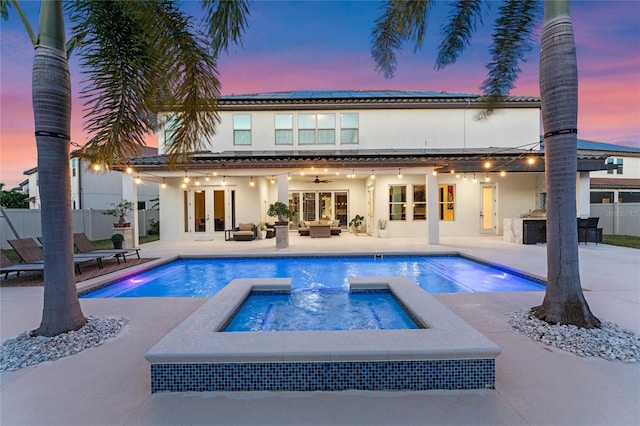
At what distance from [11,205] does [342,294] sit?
31.4m

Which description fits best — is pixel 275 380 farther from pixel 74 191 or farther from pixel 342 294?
pixel 74 191

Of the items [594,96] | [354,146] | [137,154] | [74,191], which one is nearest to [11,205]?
[74,191]

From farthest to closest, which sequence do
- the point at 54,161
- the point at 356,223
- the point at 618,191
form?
the point at 618,191, the point at 356,223, the point at 54,161

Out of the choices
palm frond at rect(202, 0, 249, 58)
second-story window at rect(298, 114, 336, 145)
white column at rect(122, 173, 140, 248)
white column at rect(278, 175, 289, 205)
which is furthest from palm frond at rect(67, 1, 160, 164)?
second-story window at rect(298, 114, 336, 145)

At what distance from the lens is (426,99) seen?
1712cm

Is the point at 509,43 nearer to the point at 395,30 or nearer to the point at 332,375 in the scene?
the point at 395,30

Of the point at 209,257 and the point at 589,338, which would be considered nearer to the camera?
the point at 589,338

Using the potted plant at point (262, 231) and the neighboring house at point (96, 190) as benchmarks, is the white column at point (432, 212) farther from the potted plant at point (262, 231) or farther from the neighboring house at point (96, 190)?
the neighboring house at point (96, 190)

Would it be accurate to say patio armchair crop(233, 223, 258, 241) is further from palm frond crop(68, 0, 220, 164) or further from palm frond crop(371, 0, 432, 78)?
palm frond crop(371, 0, 432, 78)

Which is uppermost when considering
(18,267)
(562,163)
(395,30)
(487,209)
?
(395,30)

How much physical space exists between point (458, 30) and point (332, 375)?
A: 20.1ft

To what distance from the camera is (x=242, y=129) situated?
17.3m

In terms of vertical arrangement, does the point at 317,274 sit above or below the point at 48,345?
below

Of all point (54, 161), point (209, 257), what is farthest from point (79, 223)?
point (54, 161)
